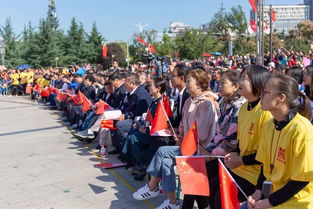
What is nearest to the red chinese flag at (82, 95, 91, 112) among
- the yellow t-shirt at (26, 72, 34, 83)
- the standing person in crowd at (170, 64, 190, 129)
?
the standing person in crowd at (170, 64, 190, 129)

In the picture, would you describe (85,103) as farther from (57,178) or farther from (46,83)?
(46,83)

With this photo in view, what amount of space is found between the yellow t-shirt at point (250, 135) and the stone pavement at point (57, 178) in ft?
5.53

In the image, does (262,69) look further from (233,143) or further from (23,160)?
(23,160)

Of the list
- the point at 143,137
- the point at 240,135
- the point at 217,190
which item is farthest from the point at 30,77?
the point at 240,135

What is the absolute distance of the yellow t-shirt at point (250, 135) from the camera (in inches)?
119

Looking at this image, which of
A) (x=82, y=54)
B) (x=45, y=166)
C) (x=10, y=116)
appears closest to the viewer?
(x=45, y=166)

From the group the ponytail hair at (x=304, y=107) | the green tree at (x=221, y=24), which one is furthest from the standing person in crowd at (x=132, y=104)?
the green tree at (x=221, y=24)

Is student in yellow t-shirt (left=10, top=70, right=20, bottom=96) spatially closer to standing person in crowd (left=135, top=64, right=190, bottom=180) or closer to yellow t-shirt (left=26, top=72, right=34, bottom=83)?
yellow t-shirt (left=26, top=72, right=34, bottom=83)

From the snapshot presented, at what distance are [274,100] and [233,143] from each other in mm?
1045

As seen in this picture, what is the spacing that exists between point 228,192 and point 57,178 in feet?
12.2

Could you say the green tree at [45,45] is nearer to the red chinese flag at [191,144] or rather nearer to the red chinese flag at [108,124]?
the red chinese flag at [108,124]

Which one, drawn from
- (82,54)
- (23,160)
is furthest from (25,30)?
(23,160)

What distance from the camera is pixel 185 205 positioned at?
3744 mm

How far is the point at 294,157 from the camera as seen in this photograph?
2.28m
